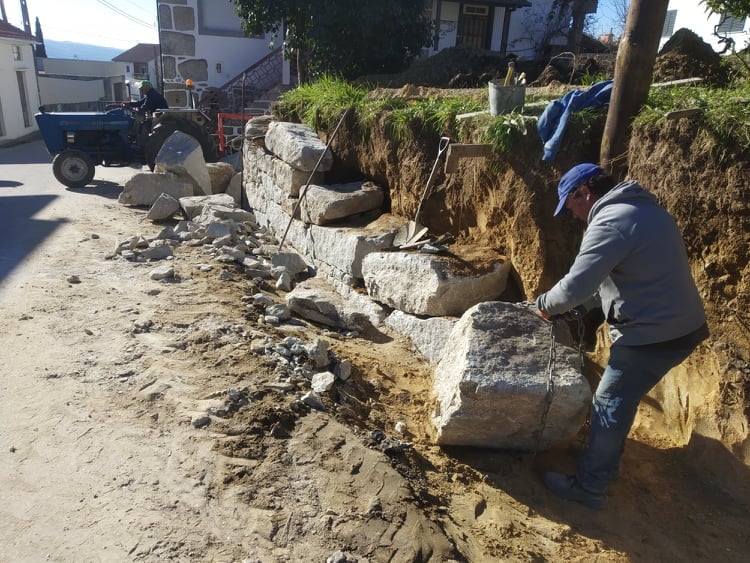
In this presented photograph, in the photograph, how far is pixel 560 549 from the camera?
9.84 feet

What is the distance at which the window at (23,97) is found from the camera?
70.8 feet

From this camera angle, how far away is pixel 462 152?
464cm

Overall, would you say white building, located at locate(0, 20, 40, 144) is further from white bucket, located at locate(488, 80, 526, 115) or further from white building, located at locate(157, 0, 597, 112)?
white bucket, located at locate(488, 80, 526, 115)

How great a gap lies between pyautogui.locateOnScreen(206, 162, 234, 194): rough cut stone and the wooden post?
8.07 meters

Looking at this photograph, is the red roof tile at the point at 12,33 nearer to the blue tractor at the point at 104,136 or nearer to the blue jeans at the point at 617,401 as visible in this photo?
the blue tractor at the point at 104,136

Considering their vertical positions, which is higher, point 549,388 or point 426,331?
point 549,388

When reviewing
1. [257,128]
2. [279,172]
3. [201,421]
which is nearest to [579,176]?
[201,421]

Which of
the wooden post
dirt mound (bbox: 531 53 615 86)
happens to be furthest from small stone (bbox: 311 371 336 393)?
dirt mound (bbox: 531 53 615 86)

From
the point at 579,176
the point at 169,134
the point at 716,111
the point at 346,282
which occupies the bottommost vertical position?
the point at 346,282

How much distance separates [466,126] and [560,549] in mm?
3589

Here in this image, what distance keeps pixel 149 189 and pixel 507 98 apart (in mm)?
6583

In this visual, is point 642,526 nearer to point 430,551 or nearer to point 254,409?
point 430,551

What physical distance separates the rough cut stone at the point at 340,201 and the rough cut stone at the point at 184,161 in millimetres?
3595

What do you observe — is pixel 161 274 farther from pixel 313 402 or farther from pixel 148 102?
pixel 148 102
